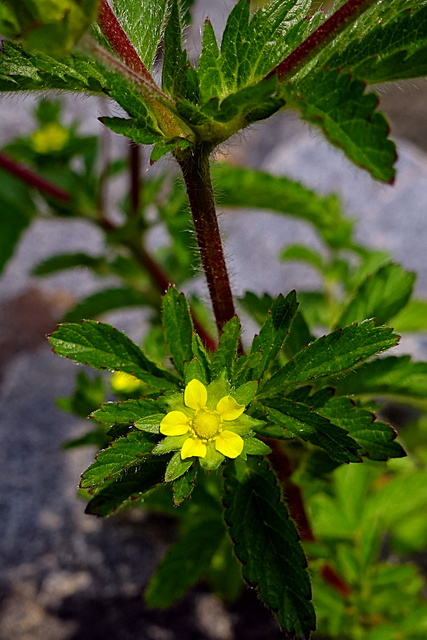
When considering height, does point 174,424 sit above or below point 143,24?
below

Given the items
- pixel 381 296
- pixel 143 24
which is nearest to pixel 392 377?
pixel 381 296

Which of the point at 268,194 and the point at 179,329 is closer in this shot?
the point at 179,329

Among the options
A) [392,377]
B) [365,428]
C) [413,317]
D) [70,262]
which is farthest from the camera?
[70,262]

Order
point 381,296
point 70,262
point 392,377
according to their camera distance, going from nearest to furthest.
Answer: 1. point 392,377
2. point 381,296
3. point 70,262

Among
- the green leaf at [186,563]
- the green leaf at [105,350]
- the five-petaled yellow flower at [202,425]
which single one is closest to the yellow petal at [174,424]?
the five-petaled yellow flower at [202,425]

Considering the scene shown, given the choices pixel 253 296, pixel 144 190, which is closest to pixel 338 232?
pixel 144 190

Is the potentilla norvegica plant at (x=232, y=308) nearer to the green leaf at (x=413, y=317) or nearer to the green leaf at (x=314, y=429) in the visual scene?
the green leaf at (x=314, y=429)

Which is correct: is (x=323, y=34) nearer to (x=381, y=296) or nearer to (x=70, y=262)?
(x=381, y=296)

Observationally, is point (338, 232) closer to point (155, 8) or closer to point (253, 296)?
point (253, 296)
